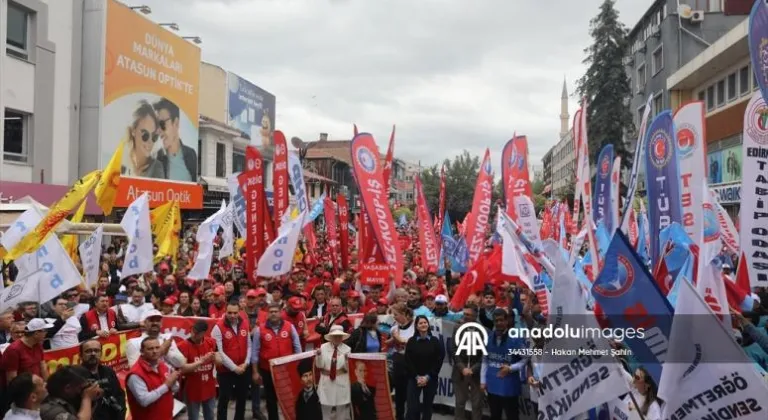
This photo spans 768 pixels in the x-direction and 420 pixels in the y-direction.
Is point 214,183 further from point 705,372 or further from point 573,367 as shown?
point 705,372

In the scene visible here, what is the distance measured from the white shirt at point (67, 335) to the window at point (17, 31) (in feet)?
47.9

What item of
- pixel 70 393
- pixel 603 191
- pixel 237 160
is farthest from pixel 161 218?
pixel 237 160

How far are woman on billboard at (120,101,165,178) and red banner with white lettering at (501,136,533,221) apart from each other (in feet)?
57.3

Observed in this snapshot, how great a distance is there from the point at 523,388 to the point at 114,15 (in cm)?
2150

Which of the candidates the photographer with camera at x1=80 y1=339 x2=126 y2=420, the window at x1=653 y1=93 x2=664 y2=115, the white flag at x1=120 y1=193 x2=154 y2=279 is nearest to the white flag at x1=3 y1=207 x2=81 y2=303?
the white flag at x1=120 y1=193 x2=154 y2=279

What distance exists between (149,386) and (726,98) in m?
28.4

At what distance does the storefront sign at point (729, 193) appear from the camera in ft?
79.7

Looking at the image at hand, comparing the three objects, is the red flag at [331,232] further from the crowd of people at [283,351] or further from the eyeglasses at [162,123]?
the eyeglasses at [162,123]

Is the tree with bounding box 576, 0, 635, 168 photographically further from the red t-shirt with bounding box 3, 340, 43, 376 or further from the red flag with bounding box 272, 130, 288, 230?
the red t-shirt with bounding box 3, 340, 43, 376

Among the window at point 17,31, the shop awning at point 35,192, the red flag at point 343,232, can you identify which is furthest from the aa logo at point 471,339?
the window at point 17,31

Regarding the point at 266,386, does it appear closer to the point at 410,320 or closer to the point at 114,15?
the point at 410,320

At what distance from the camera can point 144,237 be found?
11.1 meters

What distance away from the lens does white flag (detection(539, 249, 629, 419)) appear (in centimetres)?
482

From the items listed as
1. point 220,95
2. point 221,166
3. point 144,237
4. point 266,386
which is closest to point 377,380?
point 266,386
